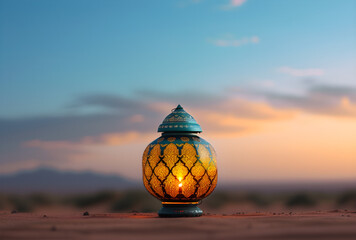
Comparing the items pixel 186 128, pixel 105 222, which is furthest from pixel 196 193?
pixel 105 222

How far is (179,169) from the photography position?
60.4 feet

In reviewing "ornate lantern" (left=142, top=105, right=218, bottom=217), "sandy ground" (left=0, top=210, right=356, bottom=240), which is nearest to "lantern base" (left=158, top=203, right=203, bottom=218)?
"ornate lantern" (left=142, top=105, right=218, bottom=217)

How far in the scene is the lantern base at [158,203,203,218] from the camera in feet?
61.5

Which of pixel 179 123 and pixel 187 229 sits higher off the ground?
pixel 179 123

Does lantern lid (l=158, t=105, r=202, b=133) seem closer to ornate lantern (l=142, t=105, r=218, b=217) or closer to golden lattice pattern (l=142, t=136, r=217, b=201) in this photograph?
ornate lantern (l=142, t=105, r=218, b=217)

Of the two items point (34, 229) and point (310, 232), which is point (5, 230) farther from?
point (310, 232)

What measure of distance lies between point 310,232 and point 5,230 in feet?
23.6

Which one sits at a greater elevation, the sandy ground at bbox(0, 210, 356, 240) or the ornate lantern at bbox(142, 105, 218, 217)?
the ornate lantern at bbox(142, 105, 218, 217)

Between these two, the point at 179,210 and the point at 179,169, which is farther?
the point at 179,210

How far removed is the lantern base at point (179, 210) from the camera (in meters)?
18.8

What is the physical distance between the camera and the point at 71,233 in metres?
14.2

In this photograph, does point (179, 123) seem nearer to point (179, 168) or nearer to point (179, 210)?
point (179, 168)

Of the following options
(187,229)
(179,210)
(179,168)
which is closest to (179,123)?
(179,168)

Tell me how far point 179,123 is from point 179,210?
8.85ft
